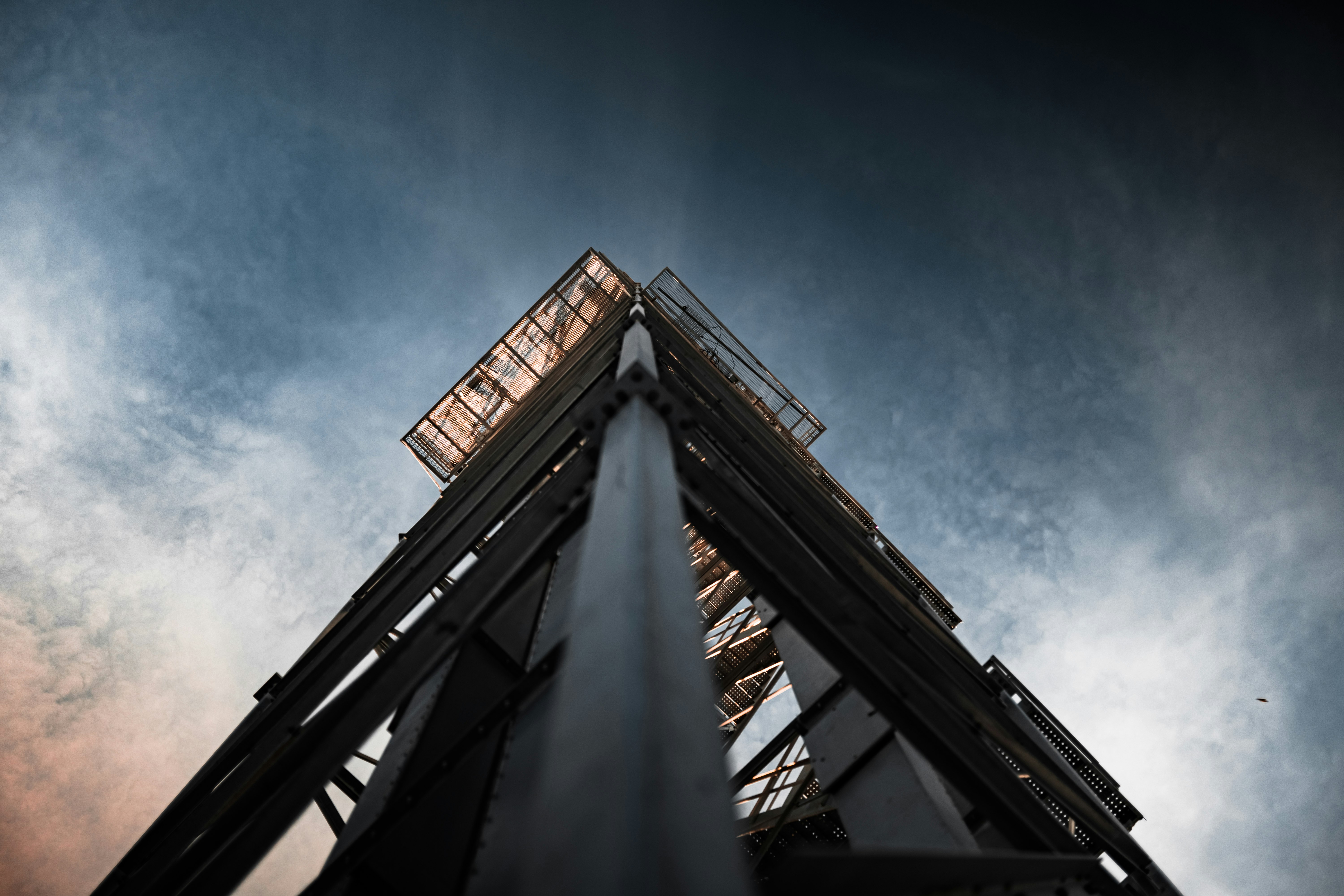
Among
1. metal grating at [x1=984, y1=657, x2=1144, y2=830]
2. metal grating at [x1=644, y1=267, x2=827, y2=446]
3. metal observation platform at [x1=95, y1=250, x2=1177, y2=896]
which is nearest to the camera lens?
metal observation platform at [x1=95, y1=250, x2=1177, y2=896]

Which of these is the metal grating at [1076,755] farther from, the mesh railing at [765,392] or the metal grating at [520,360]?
the metal grating at [520,360]

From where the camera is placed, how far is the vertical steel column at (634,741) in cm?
128

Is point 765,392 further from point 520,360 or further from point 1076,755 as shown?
point 1076,755

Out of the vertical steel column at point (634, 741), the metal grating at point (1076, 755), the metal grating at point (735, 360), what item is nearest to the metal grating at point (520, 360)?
the metal grating at point (735, 360)

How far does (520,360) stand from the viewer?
527 inches

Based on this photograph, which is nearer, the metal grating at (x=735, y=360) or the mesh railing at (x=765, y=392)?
the mesh railing at (x=765, y=392)

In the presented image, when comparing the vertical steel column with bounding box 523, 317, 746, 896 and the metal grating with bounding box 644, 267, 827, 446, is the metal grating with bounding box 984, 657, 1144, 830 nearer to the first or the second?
the vertical steel column with bounding box 523, 317, 746, 896

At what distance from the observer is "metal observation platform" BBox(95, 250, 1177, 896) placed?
4.89ft

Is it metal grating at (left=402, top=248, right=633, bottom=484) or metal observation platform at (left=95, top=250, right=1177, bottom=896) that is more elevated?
metal grating at (left=402, top=248, right=633, bottom=484)

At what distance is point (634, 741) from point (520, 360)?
41.2ft

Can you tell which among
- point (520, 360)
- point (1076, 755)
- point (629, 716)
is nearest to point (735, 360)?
point (520, 360)

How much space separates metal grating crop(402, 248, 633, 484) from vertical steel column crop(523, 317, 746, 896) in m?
11.3

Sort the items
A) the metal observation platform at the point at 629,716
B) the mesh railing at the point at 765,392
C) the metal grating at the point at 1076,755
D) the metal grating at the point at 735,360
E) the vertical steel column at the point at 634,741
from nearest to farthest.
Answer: the vertical steel column at the point at 634,741 → the metal observation platform at the point at 629,716 → the metal grating at the point at 1076,755 → the mesh railing at the point at 765,392 → the metal grating at the point at 735,360

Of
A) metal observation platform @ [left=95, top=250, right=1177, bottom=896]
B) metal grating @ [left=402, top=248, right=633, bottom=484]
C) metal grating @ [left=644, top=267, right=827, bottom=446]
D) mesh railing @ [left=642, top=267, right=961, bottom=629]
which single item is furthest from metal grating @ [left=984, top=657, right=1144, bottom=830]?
metal grating @ [left=402, top=248, right=633, bottom=484]
